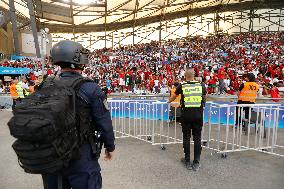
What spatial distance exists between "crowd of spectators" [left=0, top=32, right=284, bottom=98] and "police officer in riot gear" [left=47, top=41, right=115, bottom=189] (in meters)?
10.5

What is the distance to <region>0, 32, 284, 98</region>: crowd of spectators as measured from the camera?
17.8 m

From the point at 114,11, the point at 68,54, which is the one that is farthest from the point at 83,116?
the point at 114,11

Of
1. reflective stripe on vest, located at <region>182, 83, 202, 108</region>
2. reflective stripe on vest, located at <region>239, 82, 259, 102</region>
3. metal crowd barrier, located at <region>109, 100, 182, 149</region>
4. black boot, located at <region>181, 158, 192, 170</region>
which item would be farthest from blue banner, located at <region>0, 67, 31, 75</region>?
reflective stripe on vest, located at <region>182, 83, 202, 108</region>

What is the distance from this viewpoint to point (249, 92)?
770cm

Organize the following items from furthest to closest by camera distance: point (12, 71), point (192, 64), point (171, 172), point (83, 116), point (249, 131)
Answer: point (192, 64) → point (12, 71) → point (249, 131) → point (171, 172) → point (83, 116)

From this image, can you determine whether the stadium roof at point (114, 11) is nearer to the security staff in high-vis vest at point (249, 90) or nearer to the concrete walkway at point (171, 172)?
the security staff in high-vis vest at point (249, 90)

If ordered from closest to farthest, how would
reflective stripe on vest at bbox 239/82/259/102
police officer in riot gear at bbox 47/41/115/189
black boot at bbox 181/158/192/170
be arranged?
1. police officer in riot gear at bbox 47/41/115/189
2. black boot at bbox 181/158/192/170
3. reflective stripe on vest at bbox 239/82/259/102

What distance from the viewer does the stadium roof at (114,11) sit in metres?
33.8

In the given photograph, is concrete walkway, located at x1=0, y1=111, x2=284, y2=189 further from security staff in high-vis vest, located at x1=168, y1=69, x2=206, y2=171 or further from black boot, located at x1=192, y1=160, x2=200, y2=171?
security staff in high-vis vest, located at x1=168, y1=69, x2=206, y2=171

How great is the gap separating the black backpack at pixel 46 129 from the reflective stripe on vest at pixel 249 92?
6.47 metres

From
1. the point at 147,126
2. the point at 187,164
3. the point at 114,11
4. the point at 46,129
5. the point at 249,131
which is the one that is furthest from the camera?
the point at 114,11

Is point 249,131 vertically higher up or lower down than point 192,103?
lower down

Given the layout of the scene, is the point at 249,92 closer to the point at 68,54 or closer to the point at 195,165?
the point at 195,165

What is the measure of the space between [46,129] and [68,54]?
748 mm
